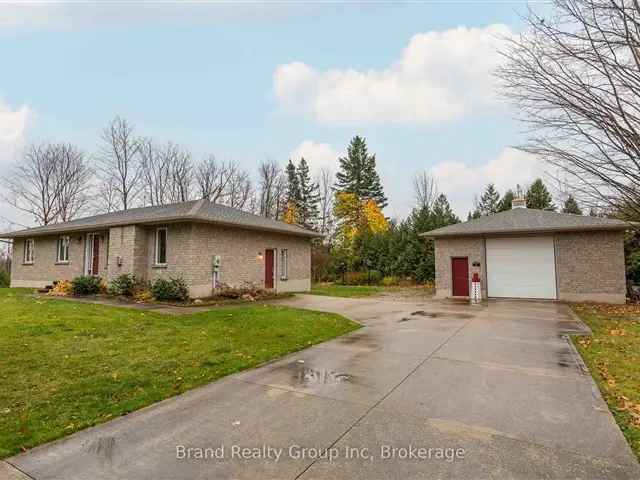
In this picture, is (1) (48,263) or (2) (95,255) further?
(1) (48,263)

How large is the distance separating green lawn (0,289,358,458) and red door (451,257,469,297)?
9.02 m

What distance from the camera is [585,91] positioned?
5348mm

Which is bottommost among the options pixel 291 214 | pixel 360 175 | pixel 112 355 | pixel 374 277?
pixel 112 355

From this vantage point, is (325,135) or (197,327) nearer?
(197,327)

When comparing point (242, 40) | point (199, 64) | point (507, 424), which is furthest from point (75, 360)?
point (199, 64)

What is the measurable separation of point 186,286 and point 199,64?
899 cm

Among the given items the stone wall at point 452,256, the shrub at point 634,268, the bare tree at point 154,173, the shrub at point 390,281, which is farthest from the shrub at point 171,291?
the bare tree at point 154,173

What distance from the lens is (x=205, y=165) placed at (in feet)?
108

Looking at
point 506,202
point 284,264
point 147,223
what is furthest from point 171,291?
point 506,202

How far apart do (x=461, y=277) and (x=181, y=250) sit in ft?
40.8

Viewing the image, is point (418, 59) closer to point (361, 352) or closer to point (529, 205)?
point (361, 352)

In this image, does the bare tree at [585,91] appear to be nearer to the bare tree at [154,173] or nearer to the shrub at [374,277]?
the shrub at [374,277]

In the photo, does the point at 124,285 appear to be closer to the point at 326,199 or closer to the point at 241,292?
the point at 241,292

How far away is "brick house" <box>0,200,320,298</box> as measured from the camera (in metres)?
13.1
